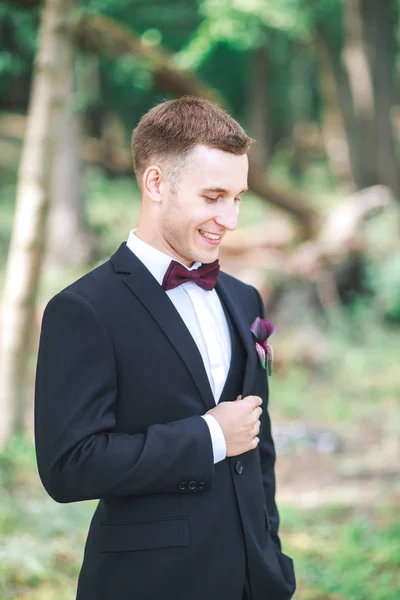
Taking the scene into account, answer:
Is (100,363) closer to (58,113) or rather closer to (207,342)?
(207,342)

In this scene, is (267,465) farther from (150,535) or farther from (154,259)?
(154,259)

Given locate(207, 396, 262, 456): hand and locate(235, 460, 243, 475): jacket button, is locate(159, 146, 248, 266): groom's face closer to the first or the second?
locate(207, 396, 262, 456): hand

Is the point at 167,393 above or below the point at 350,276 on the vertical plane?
below

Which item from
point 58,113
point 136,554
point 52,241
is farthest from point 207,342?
point 52,241

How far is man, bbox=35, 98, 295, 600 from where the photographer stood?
180 cm

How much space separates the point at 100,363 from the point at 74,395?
0.32 ft

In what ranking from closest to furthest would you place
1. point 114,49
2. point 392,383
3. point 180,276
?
point 180,276, point 114,49, point 392,383

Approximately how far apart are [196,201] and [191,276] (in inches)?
8.3

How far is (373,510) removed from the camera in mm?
5008

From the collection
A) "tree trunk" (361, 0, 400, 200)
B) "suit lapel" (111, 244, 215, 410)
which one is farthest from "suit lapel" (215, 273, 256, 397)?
"tree trunk" (361, 0, 400, 200)

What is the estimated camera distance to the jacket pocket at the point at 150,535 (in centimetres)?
188

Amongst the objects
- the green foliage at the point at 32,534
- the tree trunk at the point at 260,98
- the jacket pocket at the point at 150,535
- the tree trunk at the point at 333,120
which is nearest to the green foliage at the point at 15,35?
the green foliage at the point at 32,534

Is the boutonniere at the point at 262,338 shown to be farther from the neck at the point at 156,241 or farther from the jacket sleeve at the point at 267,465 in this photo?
the neck at the point at 156,241

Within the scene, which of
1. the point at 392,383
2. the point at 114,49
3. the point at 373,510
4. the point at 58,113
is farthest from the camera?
the point at 392,383
